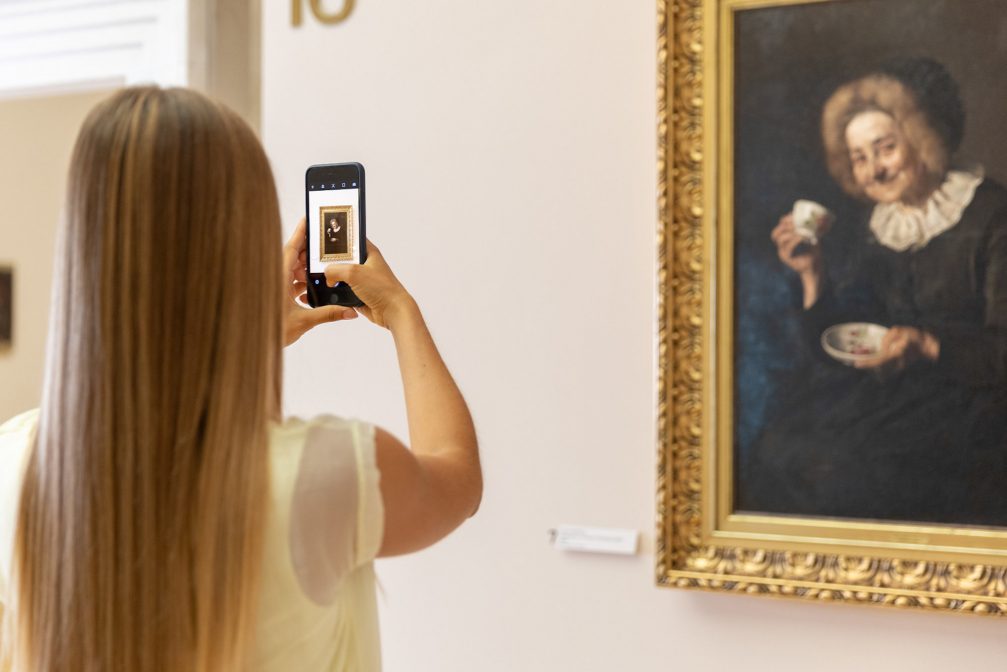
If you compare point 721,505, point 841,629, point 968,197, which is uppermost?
point 968,197

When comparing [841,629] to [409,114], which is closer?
[841,629]

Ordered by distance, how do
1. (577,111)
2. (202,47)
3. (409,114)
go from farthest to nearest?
(202,47)
(409,114)
(577,111)

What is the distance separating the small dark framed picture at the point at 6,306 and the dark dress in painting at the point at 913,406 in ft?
7.70

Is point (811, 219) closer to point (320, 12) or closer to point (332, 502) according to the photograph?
point (320, 12)

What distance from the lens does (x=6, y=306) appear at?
3328mm

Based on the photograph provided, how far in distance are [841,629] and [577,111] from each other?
3.58 feet

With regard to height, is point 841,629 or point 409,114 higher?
point 409,114

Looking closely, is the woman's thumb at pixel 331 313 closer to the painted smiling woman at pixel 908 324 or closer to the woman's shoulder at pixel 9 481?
the woman's shoulder at pixel 9 481

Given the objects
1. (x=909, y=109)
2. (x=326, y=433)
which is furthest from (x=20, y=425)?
(x=909, y=109)

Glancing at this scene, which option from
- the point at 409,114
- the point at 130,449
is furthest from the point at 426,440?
the point at 409,114

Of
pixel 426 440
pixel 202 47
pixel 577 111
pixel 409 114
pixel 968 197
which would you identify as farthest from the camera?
pixel 202 47

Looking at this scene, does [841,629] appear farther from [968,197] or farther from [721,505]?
[968,197]

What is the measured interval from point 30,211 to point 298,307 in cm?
228

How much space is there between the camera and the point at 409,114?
2.34 m
